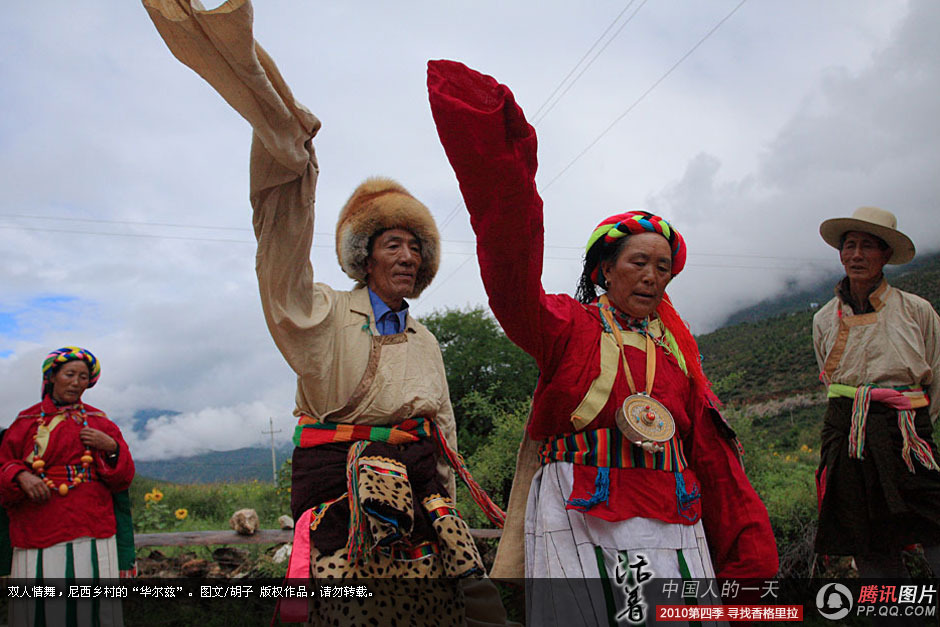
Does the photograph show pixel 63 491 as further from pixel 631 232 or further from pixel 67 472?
pixel 631 232

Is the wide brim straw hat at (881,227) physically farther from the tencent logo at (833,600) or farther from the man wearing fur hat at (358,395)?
the man wearing fur hat at (358,395)

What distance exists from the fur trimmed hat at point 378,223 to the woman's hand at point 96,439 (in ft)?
8.52

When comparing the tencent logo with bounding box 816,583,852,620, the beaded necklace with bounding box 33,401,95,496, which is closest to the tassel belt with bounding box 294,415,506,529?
the tencent logo with bounding box 816,583,852,620

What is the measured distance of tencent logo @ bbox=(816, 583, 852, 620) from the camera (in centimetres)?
382

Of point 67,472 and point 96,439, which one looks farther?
point 96,439

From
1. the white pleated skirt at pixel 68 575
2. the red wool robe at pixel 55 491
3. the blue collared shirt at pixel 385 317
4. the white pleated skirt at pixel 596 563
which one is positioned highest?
the blue collared shirt at pixel 385 317

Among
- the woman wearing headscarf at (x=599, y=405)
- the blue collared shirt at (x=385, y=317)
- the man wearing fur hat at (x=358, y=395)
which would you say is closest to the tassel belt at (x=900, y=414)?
the woman wearing headscarf at (x=599, y=405)

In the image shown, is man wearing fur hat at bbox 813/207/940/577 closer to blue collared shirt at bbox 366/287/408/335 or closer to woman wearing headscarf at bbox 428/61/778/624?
woman wearing headscarf at bbox 428/61/778/624

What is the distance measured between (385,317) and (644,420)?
1262mm

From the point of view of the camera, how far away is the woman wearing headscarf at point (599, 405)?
81.2 inches

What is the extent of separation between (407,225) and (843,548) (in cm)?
323

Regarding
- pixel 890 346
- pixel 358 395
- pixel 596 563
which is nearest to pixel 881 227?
pixel 890 346

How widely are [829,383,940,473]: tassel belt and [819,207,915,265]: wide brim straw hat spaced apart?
2.65ft

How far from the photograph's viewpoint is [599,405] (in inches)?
99.5
